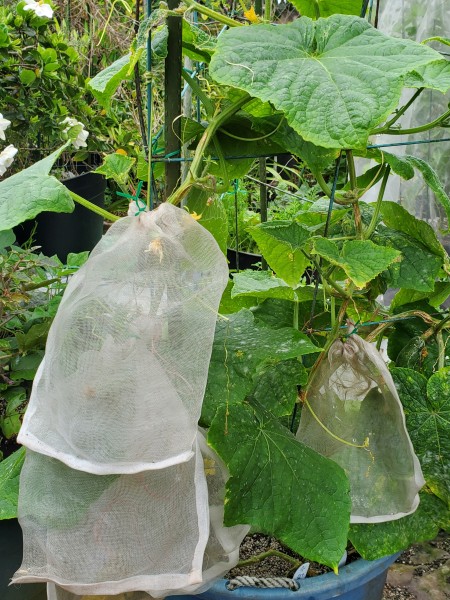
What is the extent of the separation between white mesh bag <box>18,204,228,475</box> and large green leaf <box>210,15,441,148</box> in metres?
0.18

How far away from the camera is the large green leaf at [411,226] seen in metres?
1.06

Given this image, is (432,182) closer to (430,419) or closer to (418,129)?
(418,129)

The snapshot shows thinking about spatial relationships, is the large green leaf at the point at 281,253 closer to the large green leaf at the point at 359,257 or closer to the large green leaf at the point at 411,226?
the large green leaf at the point at 359,257

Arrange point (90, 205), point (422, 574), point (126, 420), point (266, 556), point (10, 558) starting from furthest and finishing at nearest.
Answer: point (422, 574), point (10, 558), point (266, 556), point (90, 205), point (126, 420)

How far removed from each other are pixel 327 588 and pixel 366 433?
23 centimetres

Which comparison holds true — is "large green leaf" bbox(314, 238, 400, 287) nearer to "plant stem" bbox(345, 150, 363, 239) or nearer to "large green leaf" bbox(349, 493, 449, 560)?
"plant stem" bbox(345, 150, 363, 239)

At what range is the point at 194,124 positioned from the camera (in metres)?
0.98

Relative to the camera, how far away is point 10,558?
1291 mm

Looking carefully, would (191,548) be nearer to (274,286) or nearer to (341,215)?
(274,286)

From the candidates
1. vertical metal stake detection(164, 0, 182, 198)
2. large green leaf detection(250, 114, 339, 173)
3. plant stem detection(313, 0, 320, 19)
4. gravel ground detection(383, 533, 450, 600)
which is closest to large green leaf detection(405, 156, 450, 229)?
large green leaf detection(250, 114, 339, 173)

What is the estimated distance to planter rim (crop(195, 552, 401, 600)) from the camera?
933 millimetres

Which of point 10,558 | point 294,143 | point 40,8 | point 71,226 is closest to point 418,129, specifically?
point 294,143

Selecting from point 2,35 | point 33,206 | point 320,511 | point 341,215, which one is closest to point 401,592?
point 320,511

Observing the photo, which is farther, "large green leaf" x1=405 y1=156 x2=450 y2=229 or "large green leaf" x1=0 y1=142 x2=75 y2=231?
"large green leaf" x1=405 y1=156 x2=450 y2=229
